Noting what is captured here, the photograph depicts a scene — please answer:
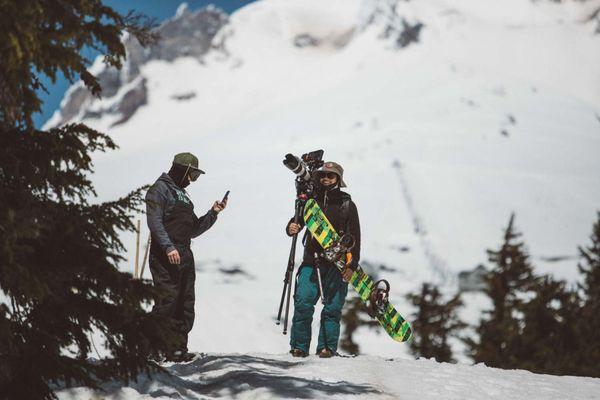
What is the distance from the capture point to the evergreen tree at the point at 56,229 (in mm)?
3980

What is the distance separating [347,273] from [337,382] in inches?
75.2

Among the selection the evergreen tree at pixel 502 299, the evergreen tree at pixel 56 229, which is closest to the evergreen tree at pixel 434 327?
the evergreen tree at pixel 502 299

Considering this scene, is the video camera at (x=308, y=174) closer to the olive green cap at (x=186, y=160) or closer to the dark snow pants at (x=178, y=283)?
the olive green cap at (x=186, y=160)

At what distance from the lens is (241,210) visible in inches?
2638

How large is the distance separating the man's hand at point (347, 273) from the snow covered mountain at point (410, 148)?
4334mm

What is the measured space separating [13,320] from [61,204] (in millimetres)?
968

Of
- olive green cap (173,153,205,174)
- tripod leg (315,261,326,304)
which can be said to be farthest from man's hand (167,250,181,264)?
tripod leg (315,261,326,304)

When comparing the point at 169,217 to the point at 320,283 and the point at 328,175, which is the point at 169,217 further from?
the point at 328,175

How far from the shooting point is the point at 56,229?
4.43 meters

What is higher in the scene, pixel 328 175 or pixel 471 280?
pixel 471 280

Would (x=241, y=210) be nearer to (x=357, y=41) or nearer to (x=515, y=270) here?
(x=515, y=270)

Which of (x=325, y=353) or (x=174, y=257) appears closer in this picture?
(x=174, y=257)

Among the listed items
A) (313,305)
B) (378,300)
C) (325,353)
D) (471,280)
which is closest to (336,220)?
(313,305)

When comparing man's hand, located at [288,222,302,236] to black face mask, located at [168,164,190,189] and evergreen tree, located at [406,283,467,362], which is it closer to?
black face mask, located at [168,164,190,189]
